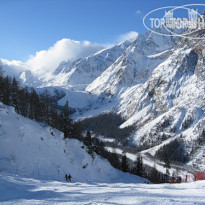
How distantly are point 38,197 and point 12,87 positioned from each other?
186ft

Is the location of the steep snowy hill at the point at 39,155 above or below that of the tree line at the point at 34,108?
below

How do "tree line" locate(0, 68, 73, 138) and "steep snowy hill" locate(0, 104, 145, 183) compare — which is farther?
"tree line" locate(0, 68, 73, 138)

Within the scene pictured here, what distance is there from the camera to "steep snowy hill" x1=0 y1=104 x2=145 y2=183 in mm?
33094

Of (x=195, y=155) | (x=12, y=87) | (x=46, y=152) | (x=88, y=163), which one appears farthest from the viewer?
(x=195, y=155)

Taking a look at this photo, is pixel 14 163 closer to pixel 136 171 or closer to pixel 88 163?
pixel 88 163

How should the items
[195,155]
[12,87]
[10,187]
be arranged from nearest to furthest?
1. [10,187]
2. [12,87]
3. [195,155]

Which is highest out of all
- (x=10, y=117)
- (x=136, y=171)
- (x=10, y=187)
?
(x=10, y=117)

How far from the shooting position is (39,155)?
37.8 meters

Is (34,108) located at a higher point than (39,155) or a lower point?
higher

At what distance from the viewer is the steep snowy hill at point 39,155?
109 ft

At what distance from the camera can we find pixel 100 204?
12.2 m

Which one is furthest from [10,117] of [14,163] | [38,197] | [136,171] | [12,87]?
[136,171]

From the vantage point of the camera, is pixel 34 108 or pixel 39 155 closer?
pixel 39 155

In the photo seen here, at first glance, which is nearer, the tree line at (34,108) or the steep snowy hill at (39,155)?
the steep snowy hill at (39,155)
